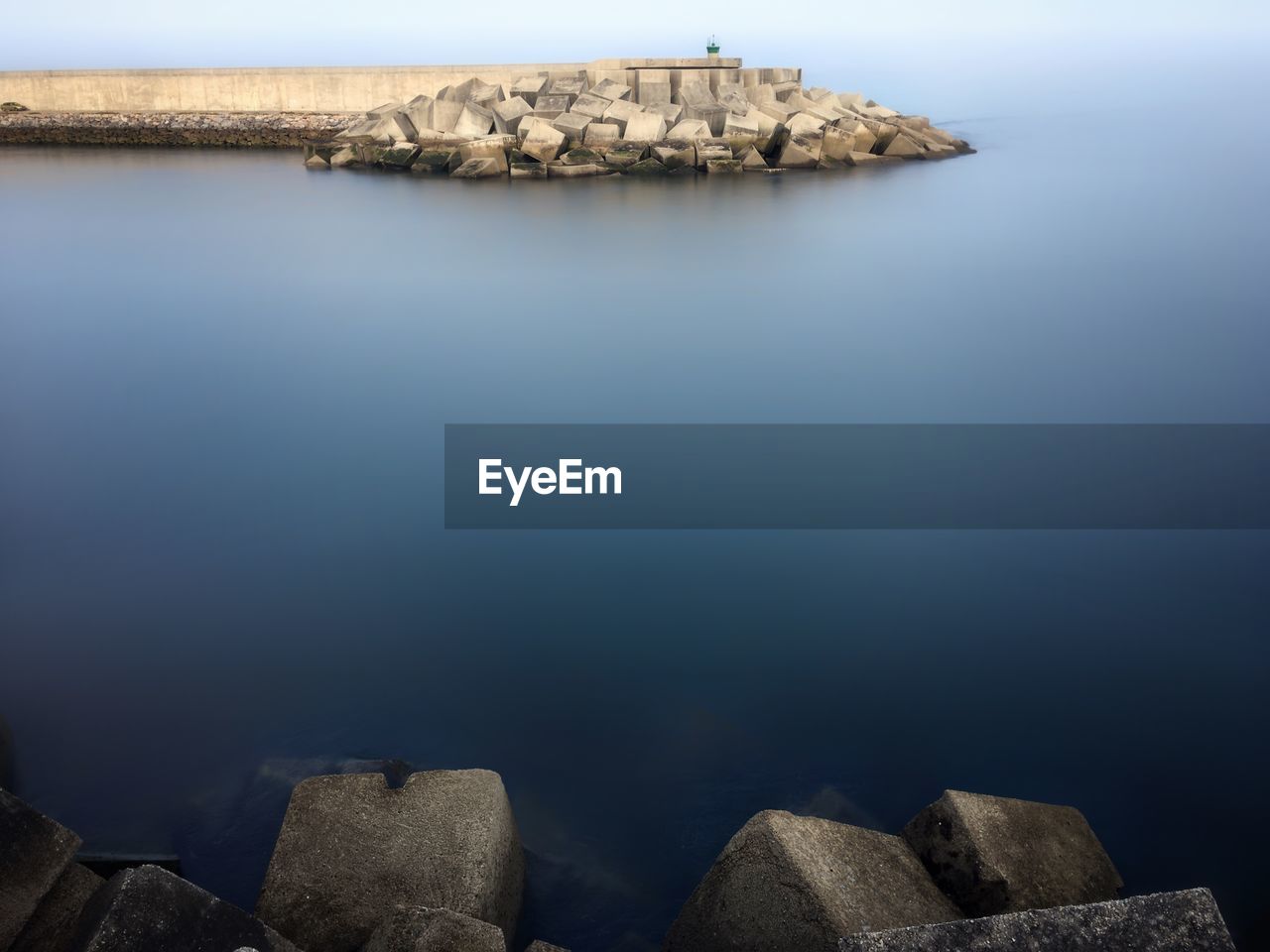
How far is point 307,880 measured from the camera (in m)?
2.05

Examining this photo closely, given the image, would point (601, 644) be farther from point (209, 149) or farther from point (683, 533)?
point (209, 149)

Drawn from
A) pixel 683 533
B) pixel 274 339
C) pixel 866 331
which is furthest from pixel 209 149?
pixel 683 533

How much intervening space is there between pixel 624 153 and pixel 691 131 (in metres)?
1.08

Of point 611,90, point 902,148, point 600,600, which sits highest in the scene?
point 611,90

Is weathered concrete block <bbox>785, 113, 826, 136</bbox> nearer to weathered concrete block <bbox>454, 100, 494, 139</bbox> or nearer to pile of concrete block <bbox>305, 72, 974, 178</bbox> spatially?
pile of concrete block <bbox>305, 72, 974, 178</bbox>

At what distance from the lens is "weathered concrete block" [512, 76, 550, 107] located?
54.6 ft

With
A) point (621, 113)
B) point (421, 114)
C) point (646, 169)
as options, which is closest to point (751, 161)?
point (646, 169)

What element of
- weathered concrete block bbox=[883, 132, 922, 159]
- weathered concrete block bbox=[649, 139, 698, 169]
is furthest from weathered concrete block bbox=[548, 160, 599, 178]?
weathered concrete block bbox=[883, 132, 922, 159]

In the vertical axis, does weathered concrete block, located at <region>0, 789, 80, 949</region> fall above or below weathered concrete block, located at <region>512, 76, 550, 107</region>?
below

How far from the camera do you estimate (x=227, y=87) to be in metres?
22.2

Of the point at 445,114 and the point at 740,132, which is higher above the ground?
the point at 445,114

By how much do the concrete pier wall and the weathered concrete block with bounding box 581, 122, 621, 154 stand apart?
6462 mm

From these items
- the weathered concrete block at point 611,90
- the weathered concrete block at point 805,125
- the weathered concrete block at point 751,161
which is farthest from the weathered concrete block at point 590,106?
the weathered concrete block at point 805,125

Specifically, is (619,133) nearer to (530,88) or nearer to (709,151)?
(709,151)
